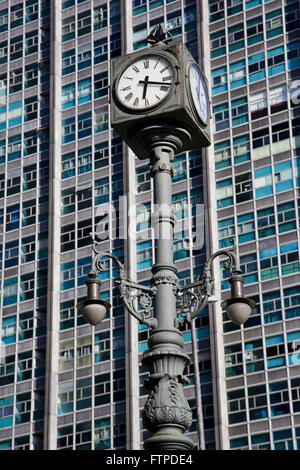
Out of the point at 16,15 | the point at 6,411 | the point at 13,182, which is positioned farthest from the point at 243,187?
the point at 16,15

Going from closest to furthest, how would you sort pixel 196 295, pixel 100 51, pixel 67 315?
pixel 196 295 → pixel 67 315 → pixel 100 51

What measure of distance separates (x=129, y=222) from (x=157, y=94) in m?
63.0

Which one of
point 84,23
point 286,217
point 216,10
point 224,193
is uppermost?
point 84,23

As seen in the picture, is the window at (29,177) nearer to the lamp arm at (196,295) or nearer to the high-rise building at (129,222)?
the high-rise building at (129,222)

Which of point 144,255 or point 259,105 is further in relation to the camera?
point 259,105

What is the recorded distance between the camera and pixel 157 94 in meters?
14.1

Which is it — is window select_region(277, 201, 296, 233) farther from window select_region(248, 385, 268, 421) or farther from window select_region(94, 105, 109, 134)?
window select_region(94, 105, 109, 134)

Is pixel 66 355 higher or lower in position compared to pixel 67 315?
lower

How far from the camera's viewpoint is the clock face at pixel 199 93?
1441 centimetres

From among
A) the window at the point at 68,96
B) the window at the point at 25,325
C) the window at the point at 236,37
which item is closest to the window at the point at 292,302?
the window at the point at 25,325

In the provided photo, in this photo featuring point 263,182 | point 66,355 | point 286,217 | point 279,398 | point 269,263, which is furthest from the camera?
point 66,355

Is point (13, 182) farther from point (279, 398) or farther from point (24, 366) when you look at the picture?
point (279, 398)

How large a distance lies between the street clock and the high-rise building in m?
50.3
